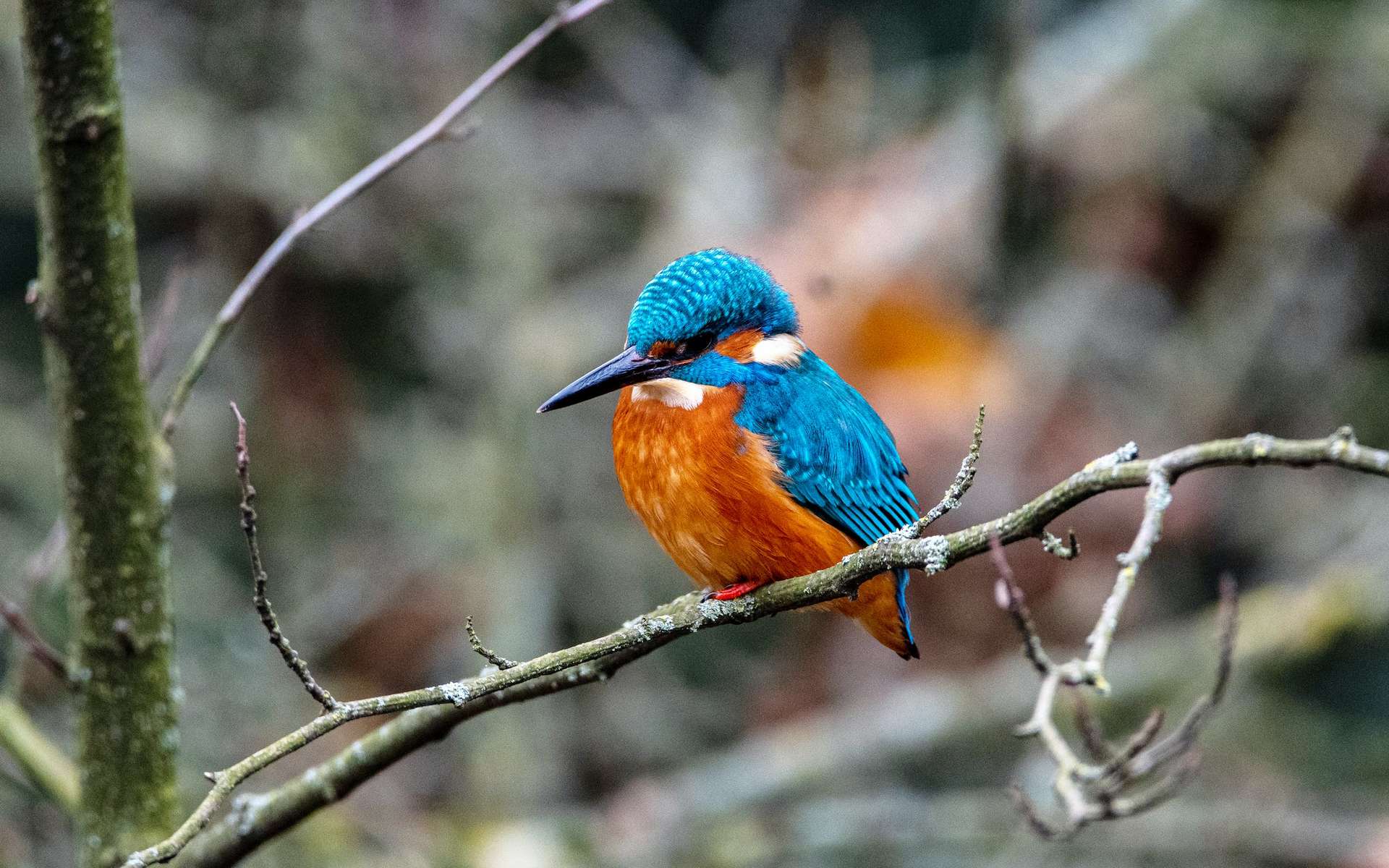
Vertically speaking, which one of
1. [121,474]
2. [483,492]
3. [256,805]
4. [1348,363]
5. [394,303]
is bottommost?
[256,805]

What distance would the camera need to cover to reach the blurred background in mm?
5645

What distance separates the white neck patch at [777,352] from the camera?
2330mm

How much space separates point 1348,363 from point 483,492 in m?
4.57

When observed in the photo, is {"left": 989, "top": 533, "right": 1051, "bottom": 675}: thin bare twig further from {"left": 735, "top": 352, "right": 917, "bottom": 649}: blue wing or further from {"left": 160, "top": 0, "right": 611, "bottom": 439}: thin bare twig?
{"left": 160, "top": 0, "right": 611, "bottom": 439}: thin bare twig

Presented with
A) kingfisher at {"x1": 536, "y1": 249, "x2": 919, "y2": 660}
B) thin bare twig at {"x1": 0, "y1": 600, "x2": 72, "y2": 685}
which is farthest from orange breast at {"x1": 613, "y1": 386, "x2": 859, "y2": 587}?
thin bare twig at {"x1": 0, "y1": 600, "x2": 72, "y2": 685}

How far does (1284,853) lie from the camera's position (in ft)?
16.8

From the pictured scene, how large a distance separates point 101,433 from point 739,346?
3.70 ft

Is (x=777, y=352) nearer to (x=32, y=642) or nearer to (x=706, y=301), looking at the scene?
(x=706, y=301)

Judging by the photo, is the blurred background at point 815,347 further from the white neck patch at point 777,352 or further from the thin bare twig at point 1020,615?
the thin bare twig at point 1020,615

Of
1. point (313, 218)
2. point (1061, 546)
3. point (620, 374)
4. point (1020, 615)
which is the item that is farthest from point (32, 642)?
point (1061, 546)

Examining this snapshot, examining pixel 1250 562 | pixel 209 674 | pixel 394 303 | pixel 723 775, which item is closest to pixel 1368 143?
pixel 1250 562

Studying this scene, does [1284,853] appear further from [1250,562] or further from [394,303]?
[394,303]

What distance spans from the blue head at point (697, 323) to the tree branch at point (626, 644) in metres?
0.39

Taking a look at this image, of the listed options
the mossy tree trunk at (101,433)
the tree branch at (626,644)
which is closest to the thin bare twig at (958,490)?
the tree branch at (626,644)
